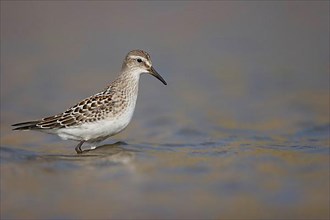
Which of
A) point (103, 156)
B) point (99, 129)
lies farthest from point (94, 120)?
point (103, 156)

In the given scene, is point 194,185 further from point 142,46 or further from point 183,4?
point 183,4

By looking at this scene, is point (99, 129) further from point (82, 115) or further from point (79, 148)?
point (79, 148)

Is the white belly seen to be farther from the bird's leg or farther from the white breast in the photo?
the bird's leg

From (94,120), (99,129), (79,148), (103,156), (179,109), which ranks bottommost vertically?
(103,156)

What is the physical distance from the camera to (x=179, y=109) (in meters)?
13.6

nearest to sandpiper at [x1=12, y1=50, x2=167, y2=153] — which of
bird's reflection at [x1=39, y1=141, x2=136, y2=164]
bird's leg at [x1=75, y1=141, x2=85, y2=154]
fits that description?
bird's leg at [x1=75, y1=141, x2=85, y2=154]

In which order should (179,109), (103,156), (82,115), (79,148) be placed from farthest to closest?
1. (179,109)
2. (79,148)
3. (82,115)
4. (103,156)

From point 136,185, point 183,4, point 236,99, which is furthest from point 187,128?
point 183,4

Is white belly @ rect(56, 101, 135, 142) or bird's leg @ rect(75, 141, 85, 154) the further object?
bird's leg @ rect(75, 141, 85, 154)

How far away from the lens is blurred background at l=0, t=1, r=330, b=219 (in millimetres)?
8523

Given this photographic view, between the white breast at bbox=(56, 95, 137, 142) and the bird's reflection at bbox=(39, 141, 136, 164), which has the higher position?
the white breast at bbox=(56, 95, 137, 142)

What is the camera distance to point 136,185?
354 inches

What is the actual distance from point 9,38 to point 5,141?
653 centimetres

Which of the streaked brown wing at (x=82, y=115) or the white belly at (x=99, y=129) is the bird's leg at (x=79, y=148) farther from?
the streaked brown wing at (x=82, y=115)
